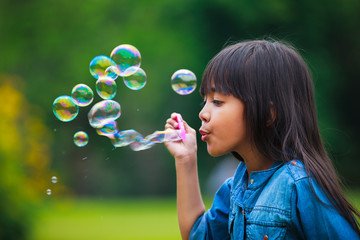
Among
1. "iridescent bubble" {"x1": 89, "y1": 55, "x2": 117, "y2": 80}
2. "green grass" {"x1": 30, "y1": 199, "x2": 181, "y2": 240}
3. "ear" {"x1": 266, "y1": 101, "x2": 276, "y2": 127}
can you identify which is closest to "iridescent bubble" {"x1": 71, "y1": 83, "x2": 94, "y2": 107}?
"iridescent bubble" {"x1": 89, "y1": 55, "x2": 117, "y2": 80}

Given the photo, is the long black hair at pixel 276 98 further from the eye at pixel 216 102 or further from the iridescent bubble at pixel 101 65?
the iridescent bubble at pixel 101 65

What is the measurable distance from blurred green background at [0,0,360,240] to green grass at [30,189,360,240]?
0.04 m

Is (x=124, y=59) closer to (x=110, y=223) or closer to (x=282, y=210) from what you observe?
(x=282, y=210)

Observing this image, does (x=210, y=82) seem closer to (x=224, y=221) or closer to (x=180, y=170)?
(x=180, y=170)

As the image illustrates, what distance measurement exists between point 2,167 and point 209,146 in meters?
5.18

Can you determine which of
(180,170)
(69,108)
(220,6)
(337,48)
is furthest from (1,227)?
(337,48)

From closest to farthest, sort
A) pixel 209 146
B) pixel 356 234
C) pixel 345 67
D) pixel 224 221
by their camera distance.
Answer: pixel 356 234, pixel 209 146, pixel 224 221, pixel 345 67

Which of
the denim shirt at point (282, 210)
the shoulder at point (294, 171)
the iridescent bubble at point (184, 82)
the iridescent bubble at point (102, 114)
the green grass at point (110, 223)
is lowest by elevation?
the green grass at point (110, 223)

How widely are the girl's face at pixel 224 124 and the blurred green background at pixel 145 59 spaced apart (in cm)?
875

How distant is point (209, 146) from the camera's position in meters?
2.02

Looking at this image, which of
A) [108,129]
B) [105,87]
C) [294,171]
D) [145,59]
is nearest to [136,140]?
[108,129]

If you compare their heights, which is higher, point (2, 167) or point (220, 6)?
point (220, 6)

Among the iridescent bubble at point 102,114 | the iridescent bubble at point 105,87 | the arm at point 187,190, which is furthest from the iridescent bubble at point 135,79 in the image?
the arm at point 187,190

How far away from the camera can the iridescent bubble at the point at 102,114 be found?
2.90m
